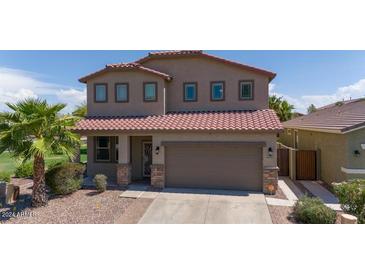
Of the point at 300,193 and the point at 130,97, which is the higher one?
the point at 130,97

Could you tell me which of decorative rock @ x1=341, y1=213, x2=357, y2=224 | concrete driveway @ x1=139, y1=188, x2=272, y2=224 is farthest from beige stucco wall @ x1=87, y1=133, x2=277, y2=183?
decorative rock @ x1=341, y1=213, x2=357, y2=224

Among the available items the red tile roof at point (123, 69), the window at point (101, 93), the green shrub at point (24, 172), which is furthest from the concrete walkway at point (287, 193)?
the green shrub at point (24, 172)

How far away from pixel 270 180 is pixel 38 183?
10.3 metres

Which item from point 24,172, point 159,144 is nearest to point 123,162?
point 159,144

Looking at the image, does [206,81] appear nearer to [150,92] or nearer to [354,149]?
[150,92]

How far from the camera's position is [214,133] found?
1212 centimetres

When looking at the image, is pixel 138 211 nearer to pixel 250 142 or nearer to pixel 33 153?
pixel 33 153

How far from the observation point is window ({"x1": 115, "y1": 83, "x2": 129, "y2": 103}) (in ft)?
47.7

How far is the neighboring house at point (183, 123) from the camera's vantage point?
476 inches

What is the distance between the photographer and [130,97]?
14.5 metres

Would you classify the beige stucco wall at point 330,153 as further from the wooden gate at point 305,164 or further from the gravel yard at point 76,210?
the gravel yard at point 76,210

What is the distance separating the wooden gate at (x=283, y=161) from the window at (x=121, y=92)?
10237 mm

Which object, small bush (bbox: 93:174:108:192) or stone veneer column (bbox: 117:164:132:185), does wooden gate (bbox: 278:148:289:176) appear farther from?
small bush (bbox: 93:174:108:192)

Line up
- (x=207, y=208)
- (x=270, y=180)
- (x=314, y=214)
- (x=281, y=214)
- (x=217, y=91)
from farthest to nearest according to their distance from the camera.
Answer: (x=217, y=91), (x=270, y=180), (x=207, y=208), (x=281, y=214), (x=314, y=214)
